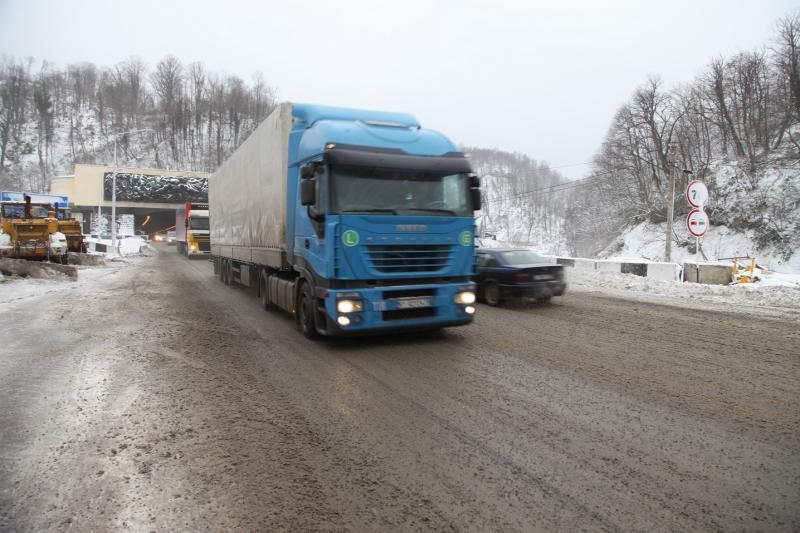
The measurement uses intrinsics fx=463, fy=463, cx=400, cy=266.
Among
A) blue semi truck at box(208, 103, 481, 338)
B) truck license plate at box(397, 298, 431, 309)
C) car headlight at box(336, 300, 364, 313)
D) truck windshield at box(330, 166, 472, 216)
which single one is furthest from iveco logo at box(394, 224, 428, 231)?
car headlight at box(336, 300, 364, 313)

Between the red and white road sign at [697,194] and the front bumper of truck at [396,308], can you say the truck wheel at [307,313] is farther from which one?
the red and white road sign at [697,194]

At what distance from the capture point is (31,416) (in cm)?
441

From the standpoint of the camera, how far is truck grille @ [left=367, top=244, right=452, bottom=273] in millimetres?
6617

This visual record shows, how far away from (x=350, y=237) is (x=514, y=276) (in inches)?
242

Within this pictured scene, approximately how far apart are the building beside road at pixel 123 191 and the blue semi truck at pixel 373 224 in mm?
66032

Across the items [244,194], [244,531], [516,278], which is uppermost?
[244,194]

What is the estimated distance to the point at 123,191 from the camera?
6488 cm

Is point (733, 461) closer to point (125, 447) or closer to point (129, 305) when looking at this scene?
point (125, 447)

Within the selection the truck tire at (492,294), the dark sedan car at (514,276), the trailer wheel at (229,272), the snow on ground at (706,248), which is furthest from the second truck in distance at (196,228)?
the snow on ground at (706,248)

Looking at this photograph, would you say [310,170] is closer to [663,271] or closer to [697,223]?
[697,223]

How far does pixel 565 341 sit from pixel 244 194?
8410mm

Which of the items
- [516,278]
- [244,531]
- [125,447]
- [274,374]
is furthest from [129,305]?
[244,531]

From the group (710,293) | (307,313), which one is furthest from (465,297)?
(710,293)

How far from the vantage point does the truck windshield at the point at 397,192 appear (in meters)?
6.62
